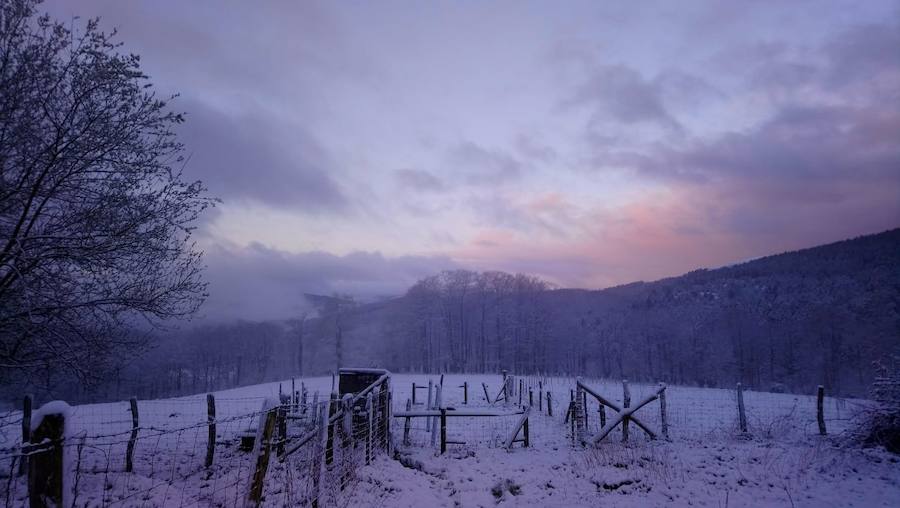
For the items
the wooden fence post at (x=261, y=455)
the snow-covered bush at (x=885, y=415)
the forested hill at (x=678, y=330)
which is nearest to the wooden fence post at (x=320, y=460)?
the wooden fence post at (x=261, y=455)

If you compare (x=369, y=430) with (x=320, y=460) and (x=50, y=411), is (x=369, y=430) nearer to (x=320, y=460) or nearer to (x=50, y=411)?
(x=320, y=460)

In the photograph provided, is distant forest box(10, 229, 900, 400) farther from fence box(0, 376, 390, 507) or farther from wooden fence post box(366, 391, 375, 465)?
wooden fence post box(366, 391, 375, 465)

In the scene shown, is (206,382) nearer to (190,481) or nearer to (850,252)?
(190,481)

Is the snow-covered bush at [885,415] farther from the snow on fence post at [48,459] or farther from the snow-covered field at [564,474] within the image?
the snow on fence post at [48,459]

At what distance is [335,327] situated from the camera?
74.2 metres

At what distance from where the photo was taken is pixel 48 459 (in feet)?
11.2

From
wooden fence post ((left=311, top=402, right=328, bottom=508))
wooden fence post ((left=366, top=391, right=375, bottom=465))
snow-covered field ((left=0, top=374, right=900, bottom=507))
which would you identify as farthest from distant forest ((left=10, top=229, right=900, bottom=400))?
wooden fence post ((left=311, top=402, right=328, bottom=508))

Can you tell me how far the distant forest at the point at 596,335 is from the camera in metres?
66.2

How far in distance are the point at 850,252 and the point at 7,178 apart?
420 feet

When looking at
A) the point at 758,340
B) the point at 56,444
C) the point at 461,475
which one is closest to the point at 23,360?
the point at 56,444

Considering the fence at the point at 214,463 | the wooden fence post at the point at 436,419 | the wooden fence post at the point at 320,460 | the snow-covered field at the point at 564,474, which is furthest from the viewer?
the wooden fence post at the point at 436,419

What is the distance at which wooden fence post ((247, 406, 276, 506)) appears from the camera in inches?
219

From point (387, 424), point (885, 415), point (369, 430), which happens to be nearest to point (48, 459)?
point (369, 430)

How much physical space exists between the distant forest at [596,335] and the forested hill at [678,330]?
0.74 ft
